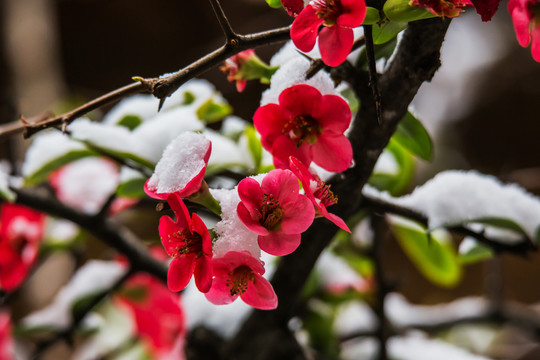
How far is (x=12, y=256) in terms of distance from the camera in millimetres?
697

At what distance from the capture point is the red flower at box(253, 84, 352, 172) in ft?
1.08

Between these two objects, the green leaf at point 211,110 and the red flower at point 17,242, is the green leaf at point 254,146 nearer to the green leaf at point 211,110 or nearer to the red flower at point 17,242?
the green leaf at point 211,110

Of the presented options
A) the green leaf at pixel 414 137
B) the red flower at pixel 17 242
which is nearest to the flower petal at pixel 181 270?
the green leaf at pixel 414 137

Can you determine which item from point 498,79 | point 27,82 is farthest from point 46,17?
point 498,79

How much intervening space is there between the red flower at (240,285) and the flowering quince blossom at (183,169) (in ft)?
0.16

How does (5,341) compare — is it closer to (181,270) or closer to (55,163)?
(55,163)

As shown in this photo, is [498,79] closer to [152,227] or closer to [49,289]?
[152,227]

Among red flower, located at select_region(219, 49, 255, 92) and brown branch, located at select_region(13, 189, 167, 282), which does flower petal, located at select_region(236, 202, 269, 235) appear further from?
brown branch, located at select_region(13, 189, 167, 282)

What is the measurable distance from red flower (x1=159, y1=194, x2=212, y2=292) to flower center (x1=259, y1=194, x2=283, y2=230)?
0.12ft

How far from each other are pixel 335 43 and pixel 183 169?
0.12m

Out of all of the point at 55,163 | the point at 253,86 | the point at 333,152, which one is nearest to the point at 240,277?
the point at 333,152

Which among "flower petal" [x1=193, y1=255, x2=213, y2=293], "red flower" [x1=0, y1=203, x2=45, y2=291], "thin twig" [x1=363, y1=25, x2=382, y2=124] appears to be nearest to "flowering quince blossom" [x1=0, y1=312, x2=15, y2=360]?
"red flower" [x1=0, y1=203, x2=45, y2=291]

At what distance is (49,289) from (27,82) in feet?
2.46

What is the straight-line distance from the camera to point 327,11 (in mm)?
292
